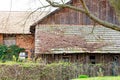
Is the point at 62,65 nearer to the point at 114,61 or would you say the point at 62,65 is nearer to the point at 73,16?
the point at 114,61

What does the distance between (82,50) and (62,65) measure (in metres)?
6.23

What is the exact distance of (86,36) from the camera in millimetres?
33312

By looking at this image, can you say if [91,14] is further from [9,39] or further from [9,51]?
[9,39]

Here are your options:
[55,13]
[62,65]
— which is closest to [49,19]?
[55,13]

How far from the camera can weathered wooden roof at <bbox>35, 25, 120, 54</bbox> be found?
31.1 meters

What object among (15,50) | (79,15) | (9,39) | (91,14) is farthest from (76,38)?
(91,14)

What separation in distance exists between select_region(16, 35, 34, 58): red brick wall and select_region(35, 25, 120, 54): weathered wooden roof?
17.8ft

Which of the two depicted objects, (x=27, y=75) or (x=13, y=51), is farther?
(x=13, y=51)

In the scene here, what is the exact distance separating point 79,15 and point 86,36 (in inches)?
105

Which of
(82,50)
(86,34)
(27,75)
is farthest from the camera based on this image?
(86,34)

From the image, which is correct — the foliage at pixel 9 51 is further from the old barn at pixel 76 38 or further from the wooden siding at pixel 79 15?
the wooden siding at pixel 79 15

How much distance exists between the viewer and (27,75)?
23.9 metres

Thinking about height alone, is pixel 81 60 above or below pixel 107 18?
below

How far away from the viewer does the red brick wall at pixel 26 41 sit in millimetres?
38938
